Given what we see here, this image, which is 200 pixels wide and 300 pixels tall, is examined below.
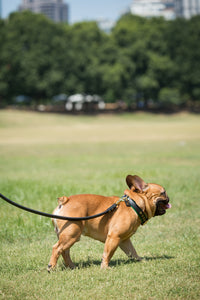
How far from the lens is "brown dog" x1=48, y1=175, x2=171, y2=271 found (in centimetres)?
503

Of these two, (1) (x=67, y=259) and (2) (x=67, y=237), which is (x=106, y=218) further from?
(1) (x=67, y=259)

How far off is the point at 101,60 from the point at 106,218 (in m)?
71.2

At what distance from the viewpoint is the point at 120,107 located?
77.2m

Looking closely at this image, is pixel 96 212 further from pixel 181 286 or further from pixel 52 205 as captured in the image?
pixel 52 205

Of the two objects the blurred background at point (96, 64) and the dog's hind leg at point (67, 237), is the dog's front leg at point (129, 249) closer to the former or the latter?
the dog's hind leg at point (67, 237)

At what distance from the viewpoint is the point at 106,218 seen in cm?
528

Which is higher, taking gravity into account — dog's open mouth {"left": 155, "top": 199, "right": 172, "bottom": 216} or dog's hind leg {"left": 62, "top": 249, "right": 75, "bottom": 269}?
dog's open mouth {"left": 155, "top": 199, "right": 172, "bottom": 216}

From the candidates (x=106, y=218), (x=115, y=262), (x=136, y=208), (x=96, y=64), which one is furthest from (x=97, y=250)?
(x=96, y=64)

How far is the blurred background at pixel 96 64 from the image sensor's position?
6838cm

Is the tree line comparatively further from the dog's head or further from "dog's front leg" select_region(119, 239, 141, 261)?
the dog's head

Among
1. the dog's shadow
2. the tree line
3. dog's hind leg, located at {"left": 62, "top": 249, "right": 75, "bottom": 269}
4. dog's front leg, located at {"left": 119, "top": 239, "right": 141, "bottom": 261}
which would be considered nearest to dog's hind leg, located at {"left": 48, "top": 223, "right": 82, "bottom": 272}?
dog's hind leg, located at {"left": 62, "top": 249, "right": 75, "bottom": 269}

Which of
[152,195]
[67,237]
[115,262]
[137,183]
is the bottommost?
[115,262]

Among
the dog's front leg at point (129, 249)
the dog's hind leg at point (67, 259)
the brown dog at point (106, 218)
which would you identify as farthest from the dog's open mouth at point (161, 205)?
the dog's hind leg at point (67, 259)

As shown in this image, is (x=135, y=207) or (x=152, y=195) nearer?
(x=135, y=207)
